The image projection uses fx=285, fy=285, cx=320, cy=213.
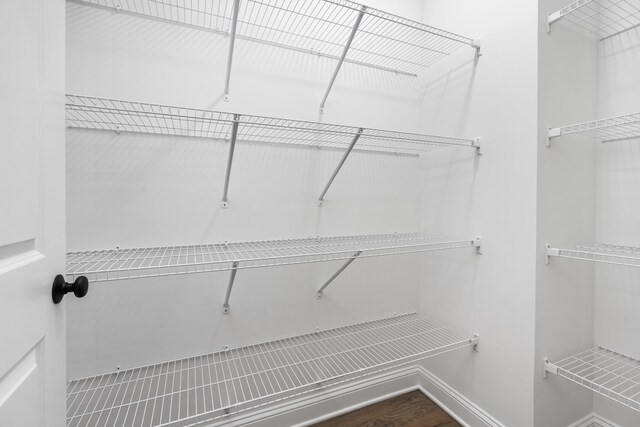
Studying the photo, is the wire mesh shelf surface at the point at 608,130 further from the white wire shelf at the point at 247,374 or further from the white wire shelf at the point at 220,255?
the white wire shelf at the point at 247,374

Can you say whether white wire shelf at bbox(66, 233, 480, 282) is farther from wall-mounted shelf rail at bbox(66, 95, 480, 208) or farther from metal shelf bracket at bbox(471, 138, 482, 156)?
metal shelf bracket at bbox(471, 138, 482, 156)

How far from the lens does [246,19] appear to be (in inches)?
53.7

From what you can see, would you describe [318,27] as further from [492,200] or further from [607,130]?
[607,130]

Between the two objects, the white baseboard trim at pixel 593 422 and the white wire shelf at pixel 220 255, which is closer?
the white wire shelf at pixel 220 255

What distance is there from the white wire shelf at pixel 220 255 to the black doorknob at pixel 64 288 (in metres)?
0.24

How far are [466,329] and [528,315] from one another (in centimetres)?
36

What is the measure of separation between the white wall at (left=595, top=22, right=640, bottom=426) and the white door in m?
1.97

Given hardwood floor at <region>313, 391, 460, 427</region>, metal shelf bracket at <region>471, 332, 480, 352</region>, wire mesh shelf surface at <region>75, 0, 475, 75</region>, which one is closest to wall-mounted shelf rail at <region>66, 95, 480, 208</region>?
wire mesh shelf surface at <region>75, 0, 475, 75</region>

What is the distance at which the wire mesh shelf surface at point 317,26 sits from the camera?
1.22 m

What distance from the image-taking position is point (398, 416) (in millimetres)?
1521

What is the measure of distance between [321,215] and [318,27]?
3.27ft

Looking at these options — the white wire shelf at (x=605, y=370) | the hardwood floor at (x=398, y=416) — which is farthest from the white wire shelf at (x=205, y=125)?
the hardwood floor at (x=398, y=416)

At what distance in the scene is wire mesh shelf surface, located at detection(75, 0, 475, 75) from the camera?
122 centimetres

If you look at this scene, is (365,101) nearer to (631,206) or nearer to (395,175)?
(395,175)
